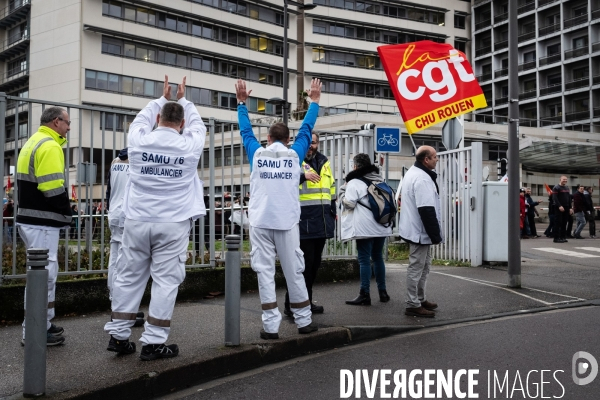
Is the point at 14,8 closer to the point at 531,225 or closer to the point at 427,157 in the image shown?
the point at 531,225

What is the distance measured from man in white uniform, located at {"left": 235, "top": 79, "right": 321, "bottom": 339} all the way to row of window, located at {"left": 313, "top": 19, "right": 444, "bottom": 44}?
57.8 meters

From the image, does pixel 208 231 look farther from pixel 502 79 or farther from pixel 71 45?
pixel 502 79

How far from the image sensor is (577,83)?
6438 cm

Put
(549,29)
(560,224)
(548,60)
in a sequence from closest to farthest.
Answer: (560,224) < (549,29) < (548,60)

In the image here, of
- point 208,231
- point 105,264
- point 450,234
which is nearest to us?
point 105,264

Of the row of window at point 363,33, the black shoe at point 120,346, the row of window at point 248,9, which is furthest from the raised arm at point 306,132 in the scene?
the row of window at point 363,33

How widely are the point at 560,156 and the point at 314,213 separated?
48.8m

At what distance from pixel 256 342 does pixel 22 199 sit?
2380mm

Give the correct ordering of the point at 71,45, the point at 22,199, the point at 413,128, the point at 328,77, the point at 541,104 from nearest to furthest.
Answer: the point at 22,199, the point at 413,128, the point at 71,45, the point at 328,77, the point at 541,104

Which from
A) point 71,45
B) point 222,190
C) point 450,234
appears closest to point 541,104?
point 71,45

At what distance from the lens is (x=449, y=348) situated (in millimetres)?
5930

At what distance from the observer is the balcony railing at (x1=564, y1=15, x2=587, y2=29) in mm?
63100

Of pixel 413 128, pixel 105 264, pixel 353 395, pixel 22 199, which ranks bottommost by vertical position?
pixel 353 395

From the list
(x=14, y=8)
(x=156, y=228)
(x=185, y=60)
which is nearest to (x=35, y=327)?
(x=156, y=228)
